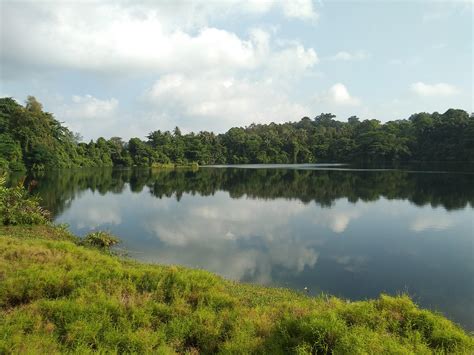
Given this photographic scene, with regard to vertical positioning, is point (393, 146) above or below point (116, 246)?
above

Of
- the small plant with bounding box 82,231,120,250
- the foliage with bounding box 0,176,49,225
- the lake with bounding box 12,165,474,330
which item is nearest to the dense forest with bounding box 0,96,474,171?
the lake with bounding box 12,165,474,330

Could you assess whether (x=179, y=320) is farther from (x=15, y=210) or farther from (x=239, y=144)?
(x=239, y=144)

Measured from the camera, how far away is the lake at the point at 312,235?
10.9 metres

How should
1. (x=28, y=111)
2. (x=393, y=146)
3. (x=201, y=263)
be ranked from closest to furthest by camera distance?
1. (x=201, y=263)
2. (x=28, y=111)
3. (x=393, y=146)

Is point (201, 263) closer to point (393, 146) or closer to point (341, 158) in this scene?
point (393, 146)

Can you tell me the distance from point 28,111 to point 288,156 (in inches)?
2574

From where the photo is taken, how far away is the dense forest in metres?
55.0

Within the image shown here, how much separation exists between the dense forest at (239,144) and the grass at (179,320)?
40081 millimetres

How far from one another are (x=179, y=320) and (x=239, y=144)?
9669 cm

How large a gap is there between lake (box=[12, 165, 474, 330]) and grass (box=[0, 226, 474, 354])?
3.68 metres

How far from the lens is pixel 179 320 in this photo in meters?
6.11

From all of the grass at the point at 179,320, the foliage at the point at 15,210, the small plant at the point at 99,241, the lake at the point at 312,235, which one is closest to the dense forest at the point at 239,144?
the lake at the point at 312,235

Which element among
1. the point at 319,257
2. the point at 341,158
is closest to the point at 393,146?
the point at 341,158

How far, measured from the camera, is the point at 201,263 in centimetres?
1252
